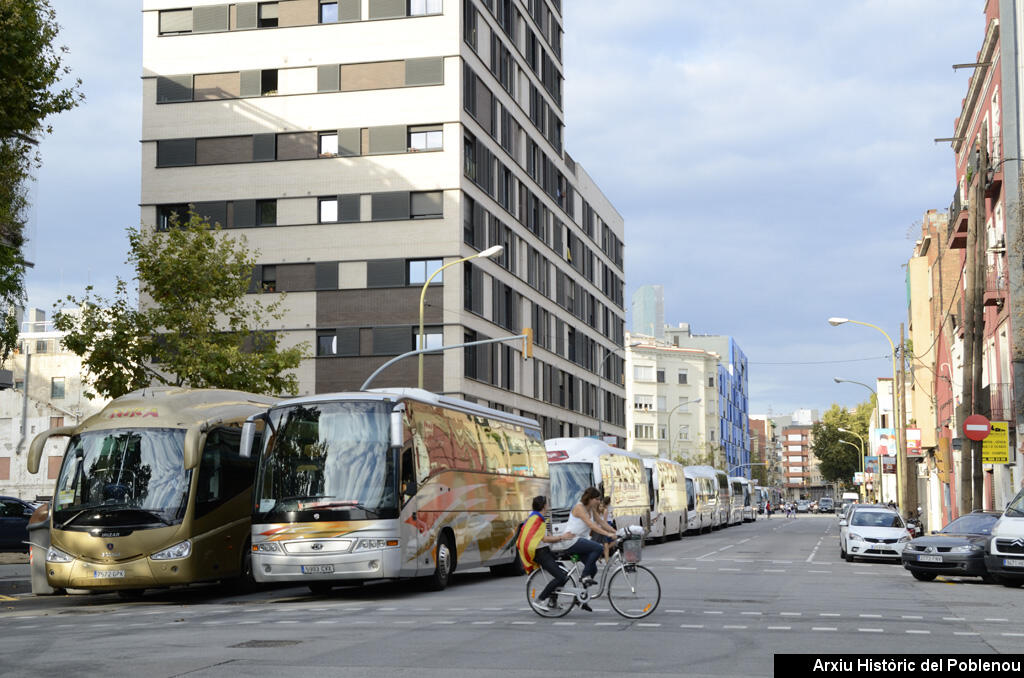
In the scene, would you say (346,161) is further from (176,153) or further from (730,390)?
(730,390)

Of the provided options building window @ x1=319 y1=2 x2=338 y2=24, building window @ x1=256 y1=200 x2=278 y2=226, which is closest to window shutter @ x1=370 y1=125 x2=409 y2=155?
building window @ x1=256 y1=200 x2=278 y2=226

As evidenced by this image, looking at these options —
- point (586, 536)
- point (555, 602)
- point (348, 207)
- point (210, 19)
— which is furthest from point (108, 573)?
point (210, 19)

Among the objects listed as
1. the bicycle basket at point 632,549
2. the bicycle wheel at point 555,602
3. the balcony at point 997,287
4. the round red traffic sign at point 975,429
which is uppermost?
the balcony at point 997,287

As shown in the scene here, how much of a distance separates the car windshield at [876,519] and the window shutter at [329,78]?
30.1 meters

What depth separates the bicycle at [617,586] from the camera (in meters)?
14.9

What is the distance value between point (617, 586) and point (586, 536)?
2.59 feet

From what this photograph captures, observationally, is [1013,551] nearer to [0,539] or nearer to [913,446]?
[0,539]

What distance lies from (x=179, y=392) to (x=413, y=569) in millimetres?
5313

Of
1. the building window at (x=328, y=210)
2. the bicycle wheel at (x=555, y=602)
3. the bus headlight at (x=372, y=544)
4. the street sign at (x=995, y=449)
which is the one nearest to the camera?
the bicycle wheel at (x=555, y=602)

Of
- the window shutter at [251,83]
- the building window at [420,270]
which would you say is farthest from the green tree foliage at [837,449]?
the window shutter at [251,83]

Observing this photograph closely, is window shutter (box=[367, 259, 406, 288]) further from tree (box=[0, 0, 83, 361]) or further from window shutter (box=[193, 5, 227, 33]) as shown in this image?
tree (box=[0, 0, 83, 361])

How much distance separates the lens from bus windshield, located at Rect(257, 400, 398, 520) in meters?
18.7

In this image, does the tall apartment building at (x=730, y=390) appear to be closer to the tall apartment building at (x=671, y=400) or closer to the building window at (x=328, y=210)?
the tall apartment building at (x=671, y=400)

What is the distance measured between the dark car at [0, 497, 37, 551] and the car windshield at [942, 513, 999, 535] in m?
22.0
